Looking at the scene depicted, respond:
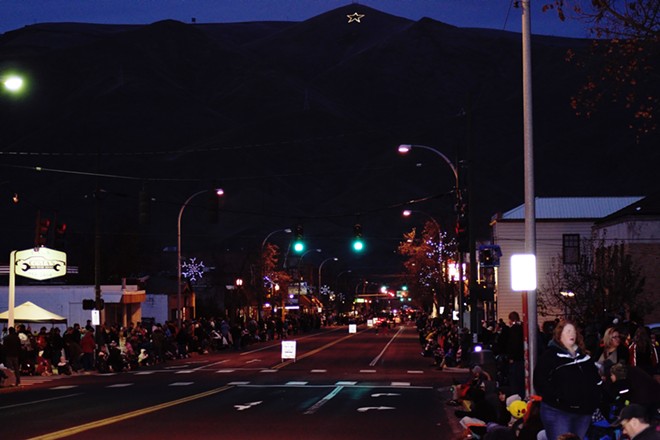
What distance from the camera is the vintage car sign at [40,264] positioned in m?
55.8

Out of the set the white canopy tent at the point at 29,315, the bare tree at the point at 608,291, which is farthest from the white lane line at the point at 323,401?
the white canopy tent at the point at 29,315

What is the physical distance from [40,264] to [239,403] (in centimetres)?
3083

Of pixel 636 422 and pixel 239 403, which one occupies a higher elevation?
pixel 636 422

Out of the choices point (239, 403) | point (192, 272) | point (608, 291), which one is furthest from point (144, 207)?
point (192, 272)

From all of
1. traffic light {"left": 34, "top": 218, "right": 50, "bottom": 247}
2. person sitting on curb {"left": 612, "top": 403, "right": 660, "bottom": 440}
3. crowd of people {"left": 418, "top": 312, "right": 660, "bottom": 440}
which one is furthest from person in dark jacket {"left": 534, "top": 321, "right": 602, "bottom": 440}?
traffic light {"left": 34, "top": 218, "right": 50, "bottom": 247}

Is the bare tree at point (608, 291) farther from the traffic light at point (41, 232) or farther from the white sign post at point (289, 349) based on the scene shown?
the traffic light at point (41, 232)

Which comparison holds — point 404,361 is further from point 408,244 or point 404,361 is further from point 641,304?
point 408,244

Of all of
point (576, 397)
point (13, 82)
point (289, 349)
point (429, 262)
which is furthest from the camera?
point (429, 262)

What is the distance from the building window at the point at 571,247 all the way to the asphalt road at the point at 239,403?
3339cm

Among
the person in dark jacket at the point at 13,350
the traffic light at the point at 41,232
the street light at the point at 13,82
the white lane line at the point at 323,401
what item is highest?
the street light at the point at 13,82

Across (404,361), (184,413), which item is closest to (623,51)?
(184,413)

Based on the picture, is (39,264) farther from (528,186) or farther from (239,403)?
(528,186)

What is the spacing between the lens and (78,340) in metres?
47.2

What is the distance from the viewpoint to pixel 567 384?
13.0 metres
